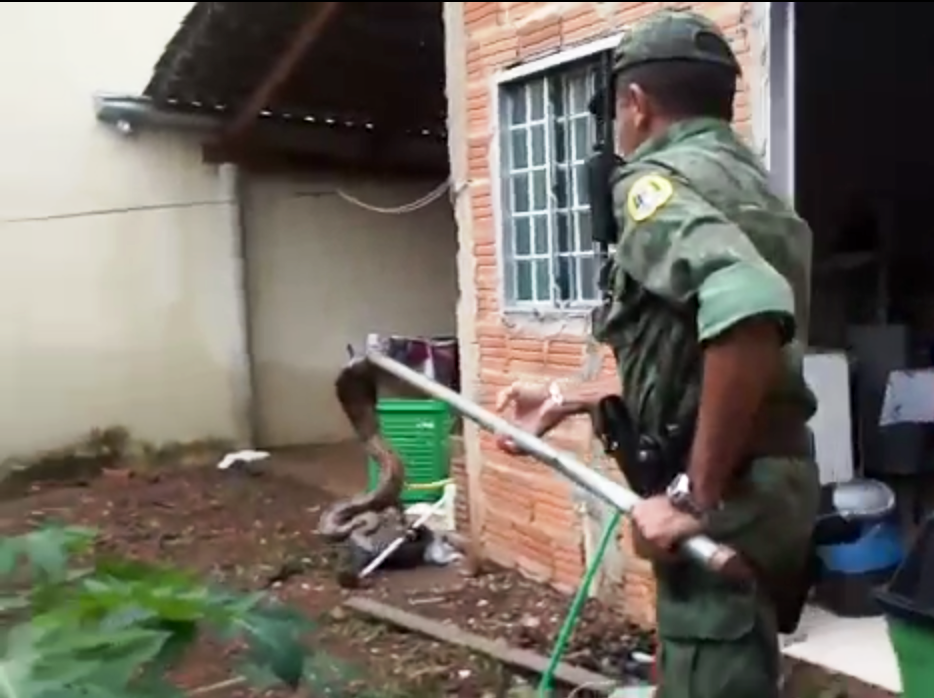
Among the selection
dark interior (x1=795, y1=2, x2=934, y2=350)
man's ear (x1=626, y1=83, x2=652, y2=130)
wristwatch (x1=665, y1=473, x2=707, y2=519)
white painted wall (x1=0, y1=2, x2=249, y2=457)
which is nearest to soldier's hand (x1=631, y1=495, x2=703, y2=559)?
wristwatch (x1=665, y1=473, x2=707, y2=519)

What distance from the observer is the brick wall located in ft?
12.4

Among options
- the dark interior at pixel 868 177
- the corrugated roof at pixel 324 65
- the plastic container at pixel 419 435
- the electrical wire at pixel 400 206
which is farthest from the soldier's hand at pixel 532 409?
the electrical wire at pixel 400 206

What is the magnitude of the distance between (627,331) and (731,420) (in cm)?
24

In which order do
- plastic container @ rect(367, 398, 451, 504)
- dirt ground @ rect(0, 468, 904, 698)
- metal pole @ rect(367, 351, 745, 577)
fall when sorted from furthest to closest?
plastic container @ rect(367, 398, 451, 504), dirt ground @ rect(0, 468, 904, 698), metal pole @ rect(367, 351, 745, 577)

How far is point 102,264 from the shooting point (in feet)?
21.8

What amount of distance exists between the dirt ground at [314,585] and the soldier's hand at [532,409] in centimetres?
50

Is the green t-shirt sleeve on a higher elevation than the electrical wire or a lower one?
lower

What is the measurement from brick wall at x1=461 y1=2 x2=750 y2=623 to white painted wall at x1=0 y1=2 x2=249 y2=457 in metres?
1.68

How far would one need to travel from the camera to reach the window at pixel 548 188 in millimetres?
3904

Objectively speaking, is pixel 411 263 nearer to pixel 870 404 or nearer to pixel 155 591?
pixel 870 404

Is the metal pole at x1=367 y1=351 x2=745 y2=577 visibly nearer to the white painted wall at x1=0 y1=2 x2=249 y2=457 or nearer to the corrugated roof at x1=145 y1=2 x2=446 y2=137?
the corrugated roof at x1=145 y1=2 x2=446 y2=137

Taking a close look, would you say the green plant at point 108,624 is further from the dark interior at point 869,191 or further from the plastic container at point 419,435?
the plastic container at point 419,435

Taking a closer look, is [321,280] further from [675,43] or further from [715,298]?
[715,298]

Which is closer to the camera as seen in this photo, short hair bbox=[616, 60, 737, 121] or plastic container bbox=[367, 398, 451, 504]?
short hair bbox=[616, 60, 737, 121]
